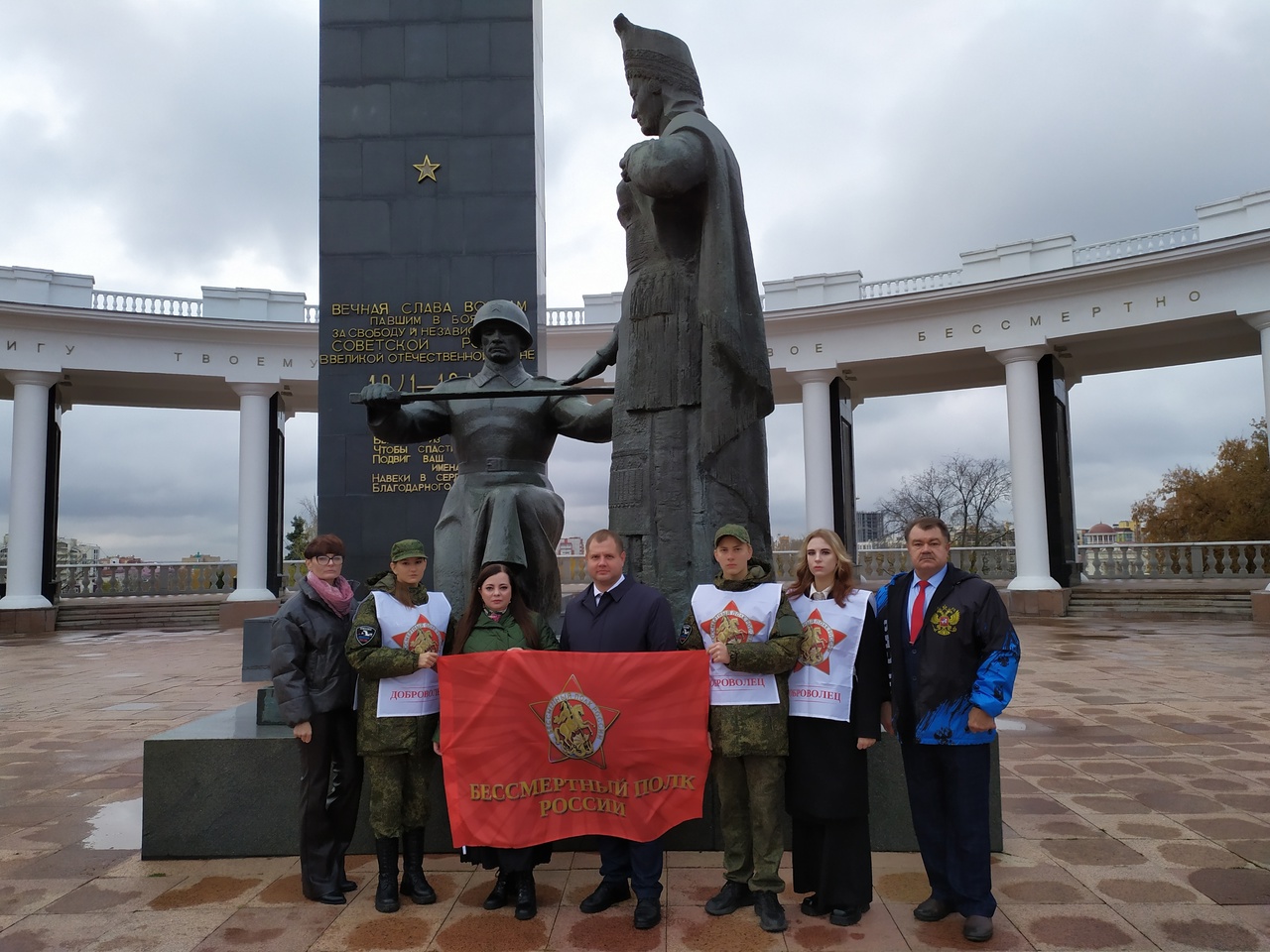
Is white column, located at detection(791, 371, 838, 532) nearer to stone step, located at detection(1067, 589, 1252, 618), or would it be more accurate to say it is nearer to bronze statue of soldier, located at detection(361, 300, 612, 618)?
stone step, located at detection(1067, 589, 1252, 618)

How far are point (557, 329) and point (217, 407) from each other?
11388mm

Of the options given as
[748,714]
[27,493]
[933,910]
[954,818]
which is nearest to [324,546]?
[748,714]

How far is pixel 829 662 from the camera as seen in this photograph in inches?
136

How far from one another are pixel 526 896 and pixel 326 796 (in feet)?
3.07

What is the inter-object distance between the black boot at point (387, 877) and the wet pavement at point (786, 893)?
0.16 feet

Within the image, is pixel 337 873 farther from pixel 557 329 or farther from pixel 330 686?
pixel 557 329

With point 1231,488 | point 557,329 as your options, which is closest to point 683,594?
point 557,329

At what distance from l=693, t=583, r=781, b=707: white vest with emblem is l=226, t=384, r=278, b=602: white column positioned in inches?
812

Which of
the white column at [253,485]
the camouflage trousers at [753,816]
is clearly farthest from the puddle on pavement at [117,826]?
the white column at [253,485]

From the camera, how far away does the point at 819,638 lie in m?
3.48

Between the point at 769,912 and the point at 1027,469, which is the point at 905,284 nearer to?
the point at 1027,469

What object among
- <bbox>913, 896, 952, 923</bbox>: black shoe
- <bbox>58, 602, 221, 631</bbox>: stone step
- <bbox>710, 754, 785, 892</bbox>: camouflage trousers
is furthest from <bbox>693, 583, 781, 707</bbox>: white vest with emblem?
<bbox>58, 602, 221, 631</bbox>: stone step

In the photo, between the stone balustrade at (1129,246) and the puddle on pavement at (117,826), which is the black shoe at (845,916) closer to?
the puddle on pavement at (117,826)

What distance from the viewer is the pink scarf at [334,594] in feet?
12.6
